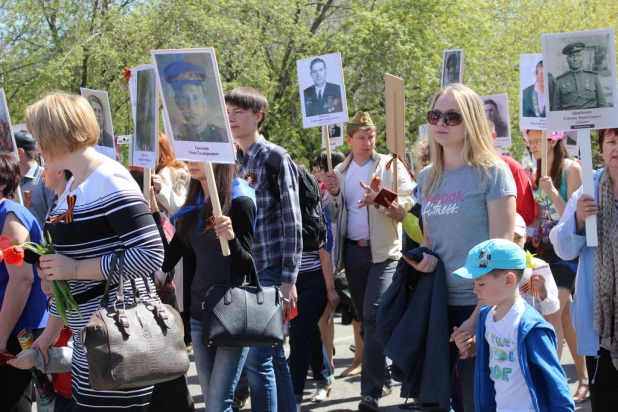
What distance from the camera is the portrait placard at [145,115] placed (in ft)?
17.9

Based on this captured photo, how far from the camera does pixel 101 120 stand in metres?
6.59

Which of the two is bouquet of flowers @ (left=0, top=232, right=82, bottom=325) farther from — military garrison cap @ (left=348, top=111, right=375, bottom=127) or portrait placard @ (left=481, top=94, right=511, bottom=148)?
portrait placard @ (left=481, top=94, right=511, bottom=148)

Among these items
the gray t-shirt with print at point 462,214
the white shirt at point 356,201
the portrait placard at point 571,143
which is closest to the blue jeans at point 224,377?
the gray t-shirt with print at point 462,214

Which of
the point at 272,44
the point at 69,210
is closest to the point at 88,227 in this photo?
the point at 69,210

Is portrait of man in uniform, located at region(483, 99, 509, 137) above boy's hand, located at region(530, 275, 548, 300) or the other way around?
above

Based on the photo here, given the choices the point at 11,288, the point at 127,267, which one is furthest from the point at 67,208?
the point at 11,288

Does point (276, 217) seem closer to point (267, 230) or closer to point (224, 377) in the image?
point (267, 230)

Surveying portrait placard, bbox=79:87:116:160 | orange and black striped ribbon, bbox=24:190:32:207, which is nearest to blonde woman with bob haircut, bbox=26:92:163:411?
portrait placard, bbox=79:87:116:160

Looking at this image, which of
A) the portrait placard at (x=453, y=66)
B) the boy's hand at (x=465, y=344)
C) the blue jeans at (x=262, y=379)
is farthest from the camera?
the portrait placard at (x=453, y=66)

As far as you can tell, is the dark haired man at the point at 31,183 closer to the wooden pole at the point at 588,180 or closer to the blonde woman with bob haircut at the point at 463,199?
the blonde woman with bob haircut at the point at 463,199

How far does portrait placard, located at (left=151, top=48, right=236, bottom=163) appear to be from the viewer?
14.0 ft

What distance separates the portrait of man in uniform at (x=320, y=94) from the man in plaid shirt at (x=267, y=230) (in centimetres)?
217

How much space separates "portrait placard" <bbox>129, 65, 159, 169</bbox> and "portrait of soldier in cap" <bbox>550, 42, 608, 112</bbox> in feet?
8.28

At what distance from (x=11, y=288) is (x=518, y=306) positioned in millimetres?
2602
